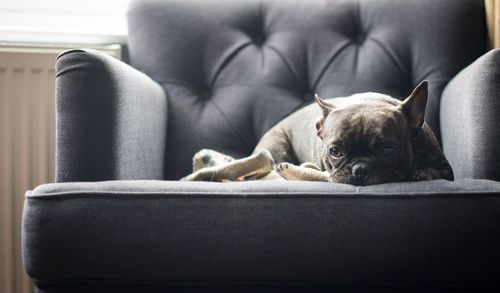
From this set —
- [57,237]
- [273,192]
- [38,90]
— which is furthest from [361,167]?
[38,90]

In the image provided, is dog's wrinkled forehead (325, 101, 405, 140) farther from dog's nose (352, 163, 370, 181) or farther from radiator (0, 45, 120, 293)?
radiator (0, 45, 120, 293)

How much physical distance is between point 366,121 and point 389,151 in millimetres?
93

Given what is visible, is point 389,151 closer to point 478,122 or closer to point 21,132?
point 478,122

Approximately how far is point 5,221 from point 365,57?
1378mm

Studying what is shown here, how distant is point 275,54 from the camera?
182 cm

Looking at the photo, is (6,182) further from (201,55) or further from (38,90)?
(201,55)

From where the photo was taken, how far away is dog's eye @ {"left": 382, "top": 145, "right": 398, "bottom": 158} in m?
1.24

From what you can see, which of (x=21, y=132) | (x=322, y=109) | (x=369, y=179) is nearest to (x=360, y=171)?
(x=369, y=179)

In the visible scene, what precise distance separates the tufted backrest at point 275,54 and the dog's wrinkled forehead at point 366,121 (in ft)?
1.50

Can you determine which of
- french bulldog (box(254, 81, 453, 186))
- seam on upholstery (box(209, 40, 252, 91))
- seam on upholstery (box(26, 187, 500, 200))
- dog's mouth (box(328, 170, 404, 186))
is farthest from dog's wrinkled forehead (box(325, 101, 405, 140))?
→ seam on upholstery (box(209, 40, 252, 91))

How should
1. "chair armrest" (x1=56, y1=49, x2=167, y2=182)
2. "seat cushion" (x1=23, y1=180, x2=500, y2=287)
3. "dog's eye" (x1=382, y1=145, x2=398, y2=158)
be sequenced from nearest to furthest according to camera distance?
"seat cushion" (x1=23, y1=180, x2=500, y2=287) < "chair armrest" (x1=56, y1=49, x2=167, y2=182) < "dog's eye" (x1=382, y1=145, x2=398, y2=158)

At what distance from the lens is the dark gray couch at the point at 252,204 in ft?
3.05

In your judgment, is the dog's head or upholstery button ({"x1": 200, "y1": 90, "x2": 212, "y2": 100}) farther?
upholstery button ({"x1": 200, "y1": 90, "x2": 212, "y2": 100})

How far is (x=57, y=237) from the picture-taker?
940mm
